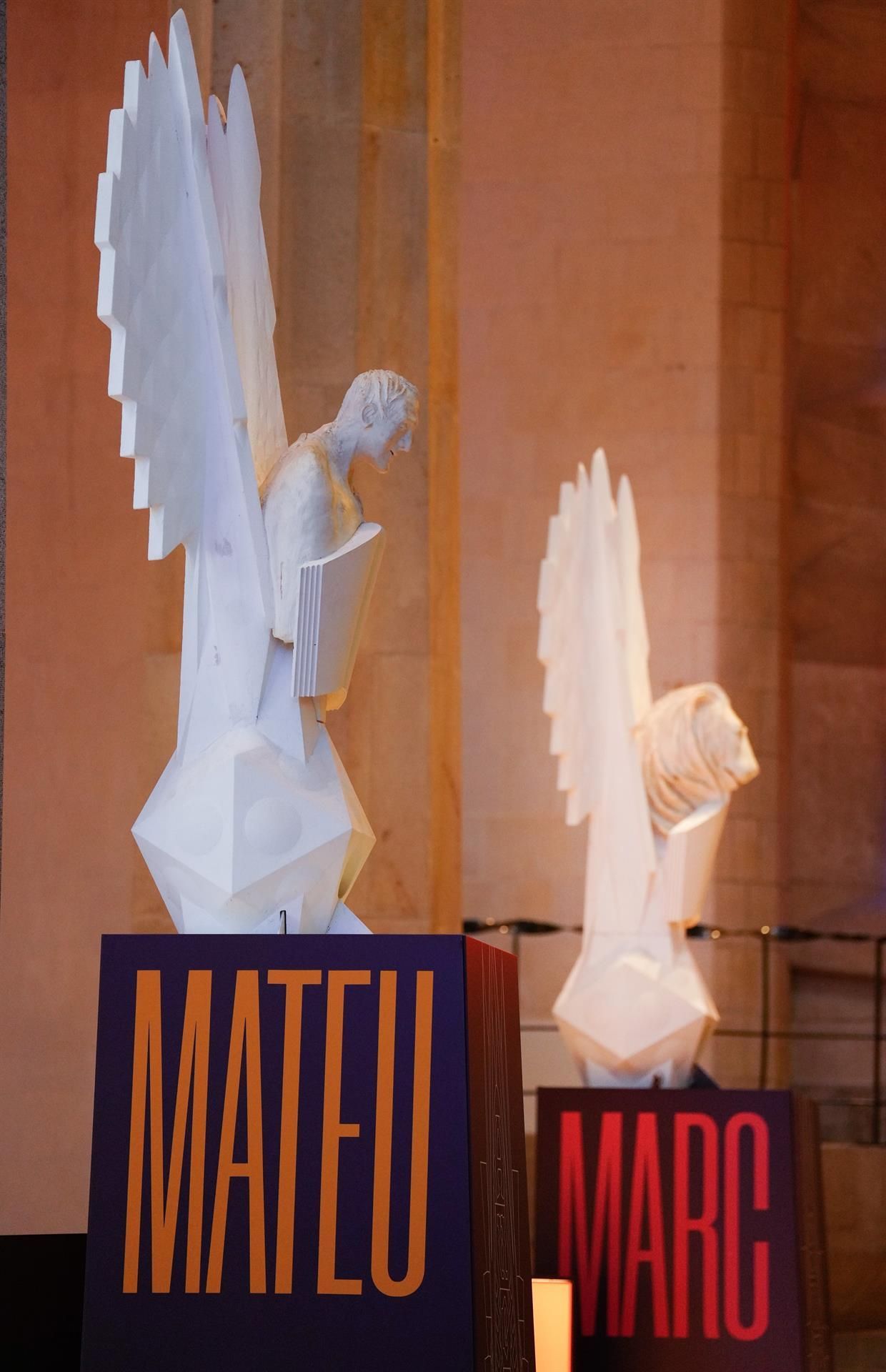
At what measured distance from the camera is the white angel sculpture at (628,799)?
5.99 meters

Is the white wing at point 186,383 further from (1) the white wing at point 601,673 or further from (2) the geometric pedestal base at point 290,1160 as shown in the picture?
(1) the white wing at point 601,673

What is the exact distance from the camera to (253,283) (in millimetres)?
4191

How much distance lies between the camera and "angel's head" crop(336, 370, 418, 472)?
398 cm

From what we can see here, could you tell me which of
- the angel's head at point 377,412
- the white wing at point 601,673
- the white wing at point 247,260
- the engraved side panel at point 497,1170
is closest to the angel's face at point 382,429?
the angel's head at point 377,412

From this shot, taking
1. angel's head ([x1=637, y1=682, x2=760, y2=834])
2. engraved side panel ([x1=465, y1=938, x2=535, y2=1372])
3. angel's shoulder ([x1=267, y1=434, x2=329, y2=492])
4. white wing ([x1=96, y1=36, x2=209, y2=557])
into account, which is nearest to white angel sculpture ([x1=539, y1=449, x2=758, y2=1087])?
angel's head ([x1=637, y1=682, x2=760, y2=834])

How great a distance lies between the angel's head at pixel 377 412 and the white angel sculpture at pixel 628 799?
7.53 ft

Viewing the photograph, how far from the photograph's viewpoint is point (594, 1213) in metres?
5.37

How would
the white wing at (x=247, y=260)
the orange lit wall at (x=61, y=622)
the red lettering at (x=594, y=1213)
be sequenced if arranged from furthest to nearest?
1. the orange lit wall at (x=61, y=622)
2. the red lettering at (x=594, y=1213)
3. the white wing at (x=247, y=260)

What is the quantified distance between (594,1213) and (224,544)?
239cm

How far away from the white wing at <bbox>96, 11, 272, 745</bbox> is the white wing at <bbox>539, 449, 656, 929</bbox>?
2.55m

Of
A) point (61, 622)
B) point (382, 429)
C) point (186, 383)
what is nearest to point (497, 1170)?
point (382, 429)

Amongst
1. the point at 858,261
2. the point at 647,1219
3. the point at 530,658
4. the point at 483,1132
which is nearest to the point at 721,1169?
the point at 647,1219

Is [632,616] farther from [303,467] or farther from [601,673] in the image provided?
[303,467]

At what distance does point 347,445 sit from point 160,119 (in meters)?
0.72
